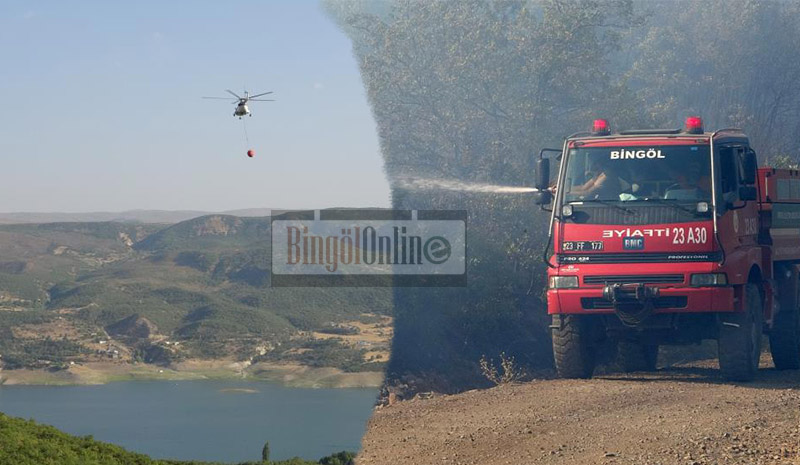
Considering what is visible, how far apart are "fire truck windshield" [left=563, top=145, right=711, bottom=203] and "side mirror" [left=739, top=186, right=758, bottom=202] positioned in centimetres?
66

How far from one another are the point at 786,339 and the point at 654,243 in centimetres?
547

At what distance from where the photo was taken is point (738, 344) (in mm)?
14773

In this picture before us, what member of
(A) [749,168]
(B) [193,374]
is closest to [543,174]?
(A) [749,168]

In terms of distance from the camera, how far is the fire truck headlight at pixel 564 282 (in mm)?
14711

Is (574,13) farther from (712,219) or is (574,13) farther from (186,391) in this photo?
(712,219)

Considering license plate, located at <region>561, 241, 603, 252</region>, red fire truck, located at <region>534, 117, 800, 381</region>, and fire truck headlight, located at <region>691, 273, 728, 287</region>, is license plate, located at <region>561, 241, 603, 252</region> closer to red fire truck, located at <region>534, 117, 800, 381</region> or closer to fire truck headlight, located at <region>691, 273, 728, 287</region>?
red fire truck, located at <region>534, 117, 800, 381</region>

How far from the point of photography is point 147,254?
48.8m

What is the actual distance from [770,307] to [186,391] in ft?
58.0

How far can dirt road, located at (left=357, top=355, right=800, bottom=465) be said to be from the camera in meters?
10.1

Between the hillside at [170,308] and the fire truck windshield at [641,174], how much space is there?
461 inches

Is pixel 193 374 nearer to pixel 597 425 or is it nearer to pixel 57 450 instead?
pixel 57 450

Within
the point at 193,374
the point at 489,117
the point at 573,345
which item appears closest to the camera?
the point at 573,345

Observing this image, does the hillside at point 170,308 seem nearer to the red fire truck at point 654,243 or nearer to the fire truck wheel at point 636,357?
the fire truck wheel at point 636,357

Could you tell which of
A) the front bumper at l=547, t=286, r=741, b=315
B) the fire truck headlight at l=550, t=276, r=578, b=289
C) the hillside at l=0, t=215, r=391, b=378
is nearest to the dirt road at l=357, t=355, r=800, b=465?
the front bumper at l=547, t=286, r=741, b=315
